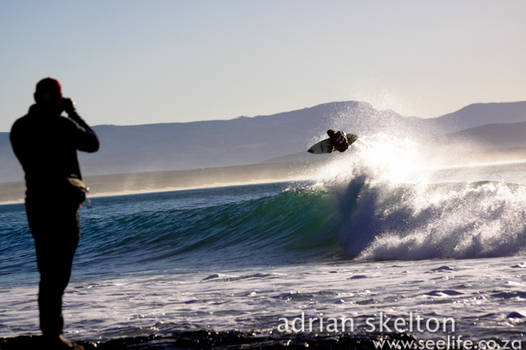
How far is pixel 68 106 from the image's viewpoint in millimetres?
5094

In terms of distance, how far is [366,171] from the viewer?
18.9 meters

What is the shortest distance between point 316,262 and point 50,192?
8.80 metres

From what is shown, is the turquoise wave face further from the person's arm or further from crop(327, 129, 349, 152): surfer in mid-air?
the person's arm

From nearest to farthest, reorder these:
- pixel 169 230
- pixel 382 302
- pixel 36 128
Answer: pixel 36 128 → pixel 382 302 → pixel 169 230

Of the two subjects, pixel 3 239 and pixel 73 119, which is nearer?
pixel 73 119

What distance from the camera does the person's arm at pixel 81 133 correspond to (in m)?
4.98

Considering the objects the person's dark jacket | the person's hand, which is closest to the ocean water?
the person's dark jacket

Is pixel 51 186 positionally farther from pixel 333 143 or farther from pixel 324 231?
pixel 324 231

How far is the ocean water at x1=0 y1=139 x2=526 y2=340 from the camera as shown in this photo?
269 inches

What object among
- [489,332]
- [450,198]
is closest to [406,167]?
[450,198]

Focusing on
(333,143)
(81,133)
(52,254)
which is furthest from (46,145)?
(333,143)

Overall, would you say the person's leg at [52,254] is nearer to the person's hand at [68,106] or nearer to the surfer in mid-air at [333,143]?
the person's hand at [68,106]

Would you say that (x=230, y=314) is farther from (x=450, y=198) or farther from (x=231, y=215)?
(x=231, y=215)

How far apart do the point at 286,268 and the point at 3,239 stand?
59.1 feet
